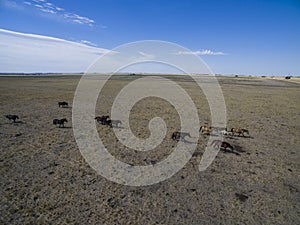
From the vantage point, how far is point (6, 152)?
10.2 meters

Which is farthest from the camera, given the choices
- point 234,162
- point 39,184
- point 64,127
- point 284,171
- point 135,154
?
point 64,127

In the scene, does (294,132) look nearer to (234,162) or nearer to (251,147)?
(251,147)

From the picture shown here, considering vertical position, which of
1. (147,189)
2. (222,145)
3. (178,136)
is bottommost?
(147,189)

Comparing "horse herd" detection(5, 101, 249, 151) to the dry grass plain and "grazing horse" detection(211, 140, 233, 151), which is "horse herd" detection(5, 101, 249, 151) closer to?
"grazing horse" detection(211, 140, 233, 151)

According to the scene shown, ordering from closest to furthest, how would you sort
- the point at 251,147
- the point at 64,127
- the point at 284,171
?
1. the point at 284,171
2. the point at 251,147
3. the point at 64,127

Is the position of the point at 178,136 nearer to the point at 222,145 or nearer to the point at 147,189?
the point at 222,145

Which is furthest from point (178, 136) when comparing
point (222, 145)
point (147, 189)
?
point (147, 189)

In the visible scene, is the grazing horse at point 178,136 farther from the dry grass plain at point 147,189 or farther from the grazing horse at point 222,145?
the grazing horse at point 222,145

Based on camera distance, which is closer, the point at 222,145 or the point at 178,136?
the point at 222,145

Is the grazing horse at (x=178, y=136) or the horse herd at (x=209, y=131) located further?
the grazing horse at (x=178, y=136)

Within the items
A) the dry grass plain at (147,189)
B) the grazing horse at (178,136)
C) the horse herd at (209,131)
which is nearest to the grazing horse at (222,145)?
the horse herd at (209,131)

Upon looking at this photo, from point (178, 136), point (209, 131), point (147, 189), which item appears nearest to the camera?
point (147, 189)

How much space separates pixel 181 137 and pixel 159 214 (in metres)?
7.52

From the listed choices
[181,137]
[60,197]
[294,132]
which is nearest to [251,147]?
[181,137]
